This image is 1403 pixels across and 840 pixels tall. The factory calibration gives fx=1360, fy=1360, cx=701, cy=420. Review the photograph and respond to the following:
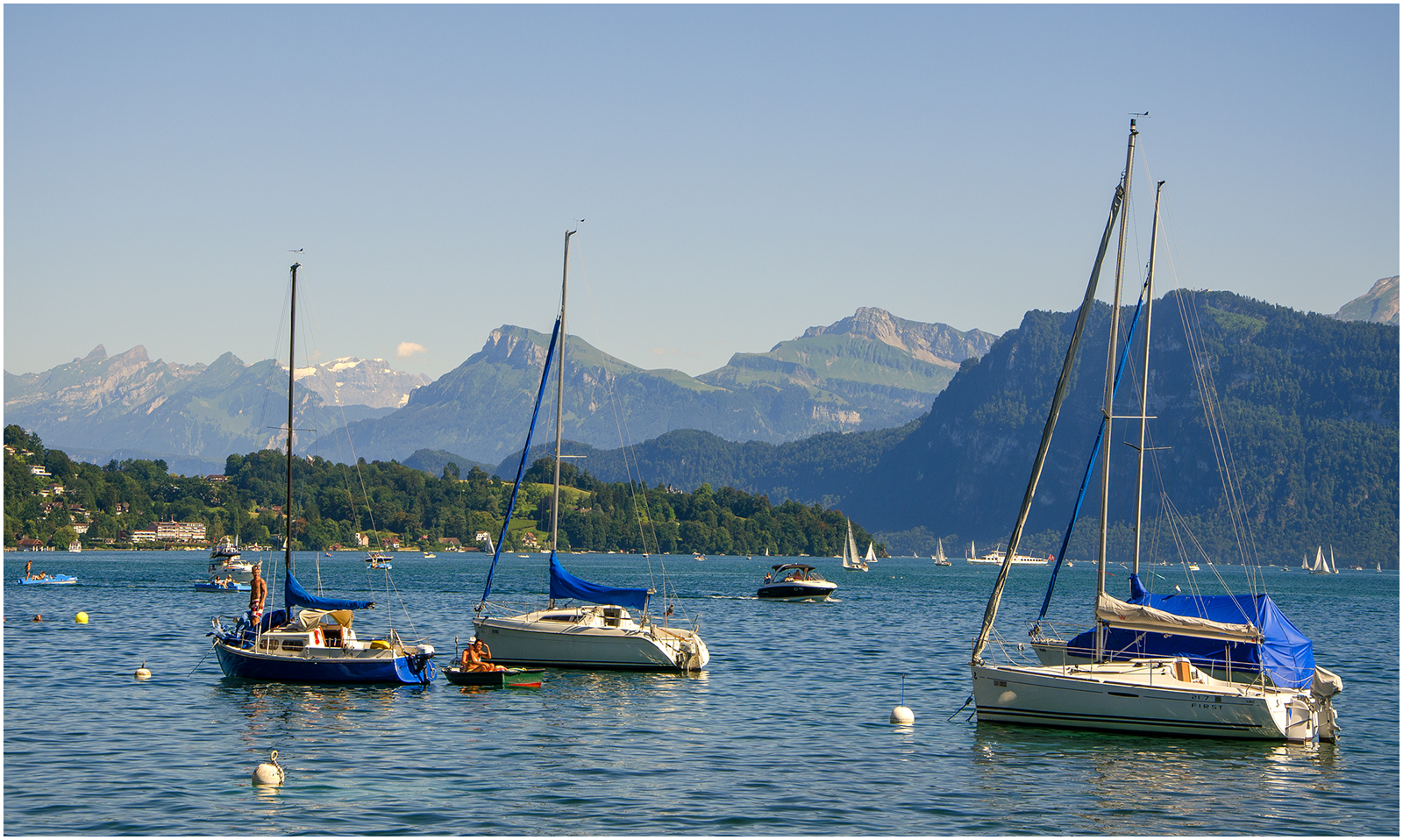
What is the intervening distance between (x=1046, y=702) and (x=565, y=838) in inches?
698

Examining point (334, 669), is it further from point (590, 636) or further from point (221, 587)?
point (221, 587)

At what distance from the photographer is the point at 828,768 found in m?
37.0

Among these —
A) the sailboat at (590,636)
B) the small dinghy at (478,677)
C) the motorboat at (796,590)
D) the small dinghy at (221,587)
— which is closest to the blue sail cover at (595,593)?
the sailboat at (590,636)

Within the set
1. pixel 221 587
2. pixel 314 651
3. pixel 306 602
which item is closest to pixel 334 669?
pixel 314 651

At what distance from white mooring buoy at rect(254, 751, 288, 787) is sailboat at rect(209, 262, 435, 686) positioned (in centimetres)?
1631

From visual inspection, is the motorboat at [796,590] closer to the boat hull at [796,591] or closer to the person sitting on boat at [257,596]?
the boat hull at [796,591]

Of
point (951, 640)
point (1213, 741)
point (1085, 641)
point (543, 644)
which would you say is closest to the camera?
point (1213, 741)

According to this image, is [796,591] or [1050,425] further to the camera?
[796,591]

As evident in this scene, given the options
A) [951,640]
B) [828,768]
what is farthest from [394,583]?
[828,768]

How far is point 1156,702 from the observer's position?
40.0 meters

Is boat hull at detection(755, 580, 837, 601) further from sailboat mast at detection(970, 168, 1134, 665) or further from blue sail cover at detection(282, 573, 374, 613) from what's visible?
sailboat mast at detection(970, 168, 1134, 665)

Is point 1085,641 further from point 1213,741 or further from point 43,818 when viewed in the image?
point 43,818

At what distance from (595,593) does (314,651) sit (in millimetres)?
12566

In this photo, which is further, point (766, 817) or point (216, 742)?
point (216, 742)
